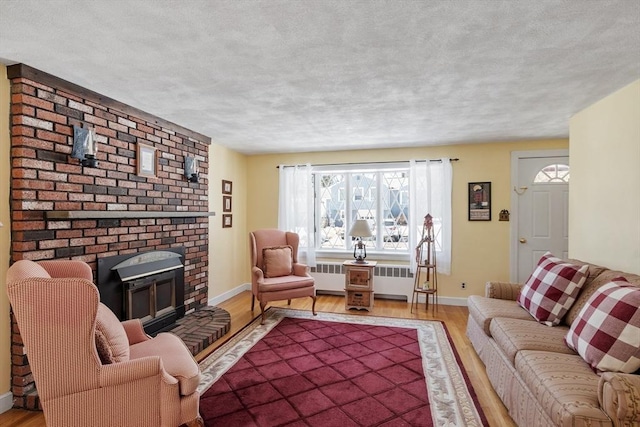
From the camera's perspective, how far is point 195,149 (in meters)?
4.04

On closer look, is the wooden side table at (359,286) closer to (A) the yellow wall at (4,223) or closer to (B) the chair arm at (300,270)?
(B) the chair arm at (300,270)

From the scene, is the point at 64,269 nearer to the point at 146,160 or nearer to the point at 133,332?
the point at 133,332

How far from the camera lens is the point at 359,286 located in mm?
4328

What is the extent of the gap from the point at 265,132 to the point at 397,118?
156 centimetres

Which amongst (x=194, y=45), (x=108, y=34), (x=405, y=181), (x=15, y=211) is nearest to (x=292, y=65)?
(x=194, y=45)

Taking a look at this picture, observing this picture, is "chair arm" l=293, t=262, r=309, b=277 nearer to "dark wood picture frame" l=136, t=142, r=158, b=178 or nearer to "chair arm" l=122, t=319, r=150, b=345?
"dark wood picture frame" l=136, t=142, r=158, b=178

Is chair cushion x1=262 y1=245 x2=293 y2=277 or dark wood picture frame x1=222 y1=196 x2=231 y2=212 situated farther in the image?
dark wood picture frame x1=222 y1=196 x2=231 y2=212

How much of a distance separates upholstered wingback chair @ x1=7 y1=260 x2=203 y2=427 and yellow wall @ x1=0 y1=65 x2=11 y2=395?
0.70 metres

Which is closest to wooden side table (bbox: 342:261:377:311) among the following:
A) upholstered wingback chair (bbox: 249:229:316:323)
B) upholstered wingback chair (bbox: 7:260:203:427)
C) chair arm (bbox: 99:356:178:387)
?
upholstered wingback chair (bbox: 249:229:316:323)

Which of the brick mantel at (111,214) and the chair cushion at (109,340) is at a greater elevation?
the brick mantel at (111,214)

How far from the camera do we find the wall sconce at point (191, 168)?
382 cm

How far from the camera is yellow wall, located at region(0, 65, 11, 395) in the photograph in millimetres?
2115

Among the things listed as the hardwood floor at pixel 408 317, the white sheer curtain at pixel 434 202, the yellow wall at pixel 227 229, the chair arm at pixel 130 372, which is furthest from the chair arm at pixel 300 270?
the chair arm at pixel 130 372

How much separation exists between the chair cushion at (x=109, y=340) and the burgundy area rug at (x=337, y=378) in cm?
A: 72
